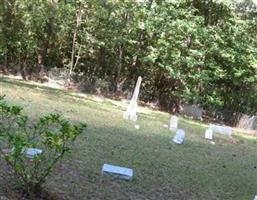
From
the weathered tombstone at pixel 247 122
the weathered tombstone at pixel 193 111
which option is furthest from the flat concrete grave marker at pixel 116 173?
the weathered tombstone at pixel 247 122

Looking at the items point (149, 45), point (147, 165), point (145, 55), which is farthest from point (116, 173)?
point (149, 45)

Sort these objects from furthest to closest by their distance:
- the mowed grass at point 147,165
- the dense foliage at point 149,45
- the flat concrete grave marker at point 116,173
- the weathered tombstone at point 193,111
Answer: the weathered tombstone at point 193,111
the dense foliage at point 149,45
the flat concrete grave marker at point 116,173
the mowed grass at point 147,165

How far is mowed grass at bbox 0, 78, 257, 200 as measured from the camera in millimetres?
6441

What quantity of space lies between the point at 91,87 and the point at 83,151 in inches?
716

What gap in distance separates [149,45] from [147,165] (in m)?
18.9

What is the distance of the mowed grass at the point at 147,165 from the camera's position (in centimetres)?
644

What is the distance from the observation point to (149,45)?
26.7 metres

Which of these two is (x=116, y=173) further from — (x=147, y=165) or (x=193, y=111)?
(x=193, y=111)

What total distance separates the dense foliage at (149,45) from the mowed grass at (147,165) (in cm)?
1166

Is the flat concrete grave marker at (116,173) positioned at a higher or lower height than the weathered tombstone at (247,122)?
lower

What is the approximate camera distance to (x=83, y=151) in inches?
326

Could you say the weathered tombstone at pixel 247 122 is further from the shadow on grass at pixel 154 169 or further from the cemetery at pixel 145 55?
the shadow on grass at pixel 154 169

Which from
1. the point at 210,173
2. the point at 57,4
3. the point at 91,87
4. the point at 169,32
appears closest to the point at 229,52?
the point at 169,32

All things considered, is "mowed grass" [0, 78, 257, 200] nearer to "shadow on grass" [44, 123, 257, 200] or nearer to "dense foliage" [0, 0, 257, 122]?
"shadow on grass" [44, 123, 257, 200]
